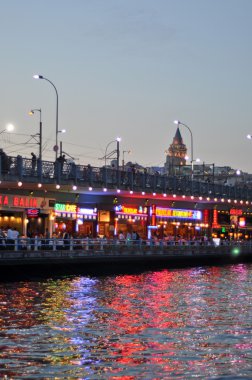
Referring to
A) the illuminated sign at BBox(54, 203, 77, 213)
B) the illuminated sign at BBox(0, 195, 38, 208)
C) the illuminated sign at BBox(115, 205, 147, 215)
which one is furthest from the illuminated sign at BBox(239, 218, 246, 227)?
the illuminated sign at BBox(0, 195, 38, 208)

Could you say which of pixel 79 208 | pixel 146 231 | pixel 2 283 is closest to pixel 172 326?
pixel 2 283

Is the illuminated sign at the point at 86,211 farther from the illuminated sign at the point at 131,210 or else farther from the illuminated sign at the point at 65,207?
the illuminated sign at the point at 131,210

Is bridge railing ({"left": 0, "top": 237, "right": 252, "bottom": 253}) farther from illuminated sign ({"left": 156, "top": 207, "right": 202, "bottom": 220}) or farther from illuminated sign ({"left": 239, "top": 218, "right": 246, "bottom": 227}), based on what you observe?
illuminated sign ({"left": 239, "top": 218, "right": 246, "bottom": 227})

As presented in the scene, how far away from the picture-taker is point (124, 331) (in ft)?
87.9

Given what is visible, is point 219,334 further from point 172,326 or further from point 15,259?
point 15,259

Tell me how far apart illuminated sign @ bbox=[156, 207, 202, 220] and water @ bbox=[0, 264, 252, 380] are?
4188 centimetres

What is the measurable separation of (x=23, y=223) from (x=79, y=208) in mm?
8286

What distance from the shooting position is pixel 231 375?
20.0m

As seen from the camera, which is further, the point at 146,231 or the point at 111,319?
the point at 146,231

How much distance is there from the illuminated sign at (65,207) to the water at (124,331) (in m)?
26.1

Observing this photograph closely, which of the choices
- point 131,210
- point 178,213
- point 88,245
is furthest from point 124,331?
point 178,213

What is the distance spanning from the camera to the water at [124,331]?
2073 centimetres

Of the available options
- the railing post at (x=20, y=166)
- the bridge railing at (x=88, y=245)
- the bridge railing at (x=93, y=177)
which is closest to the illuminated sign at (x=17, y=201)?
the bridge railing at (x=93, y=177)

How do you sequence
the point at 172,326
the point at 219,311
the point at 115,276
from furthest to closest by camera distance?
1. the point at 115,276
2. the point at 219,311
3. the point at 172,326
